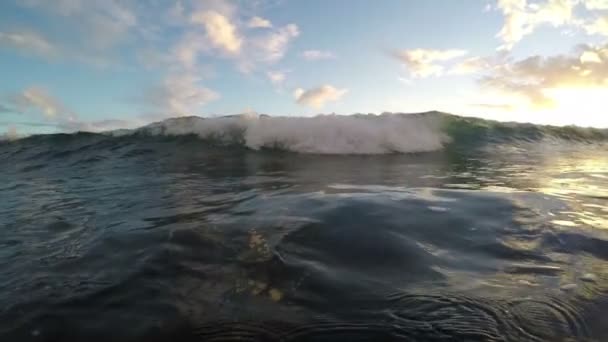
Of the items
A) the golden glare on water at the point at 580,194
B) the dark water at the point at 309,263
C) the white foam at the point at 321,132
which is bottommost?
the dark water at the point at 309,263

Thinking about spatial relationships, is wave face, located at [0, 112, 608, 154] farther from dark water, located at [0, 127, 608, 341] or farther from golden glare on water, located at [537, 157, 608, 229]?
dark water, located at [0, 127, 608, 341]

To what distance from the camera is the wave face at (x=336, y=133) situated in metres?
10.6

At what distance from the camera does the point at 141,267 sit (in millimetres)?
2318

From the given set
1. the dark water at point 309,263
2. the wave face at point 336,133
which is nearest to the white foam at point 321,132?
the wave face at point 336,133

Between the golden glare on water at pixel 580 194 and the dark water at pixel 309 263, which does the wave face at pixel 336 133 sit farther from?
the dark water at pixel 309 263

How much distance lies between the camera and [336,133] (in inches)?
426

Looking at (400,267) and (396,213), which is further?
(396,213)

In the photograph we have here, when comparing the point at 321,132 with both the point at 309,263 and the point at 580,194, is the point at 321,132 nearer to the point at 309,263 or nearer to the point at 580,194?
the point at 580,194

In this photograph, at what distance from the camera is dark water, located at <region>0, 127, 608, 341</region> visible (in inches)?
66.8

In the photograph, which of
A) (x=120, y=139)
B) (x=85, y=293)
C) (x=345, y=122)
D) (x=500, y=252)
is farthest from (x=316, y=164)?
(x=120, y=139)

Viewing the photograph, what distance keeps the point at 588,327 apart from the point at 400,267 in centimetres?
90

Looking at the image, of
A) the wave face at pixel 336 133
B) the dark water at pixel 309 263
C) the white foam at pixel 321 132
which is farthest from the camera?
the wave face at pixel 336 133

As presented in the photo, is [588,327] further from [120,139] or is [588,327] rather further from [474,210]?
Result: [120,139]

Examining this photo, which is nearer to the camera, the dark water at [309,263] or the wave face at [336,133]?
the dark water at [309,263]
